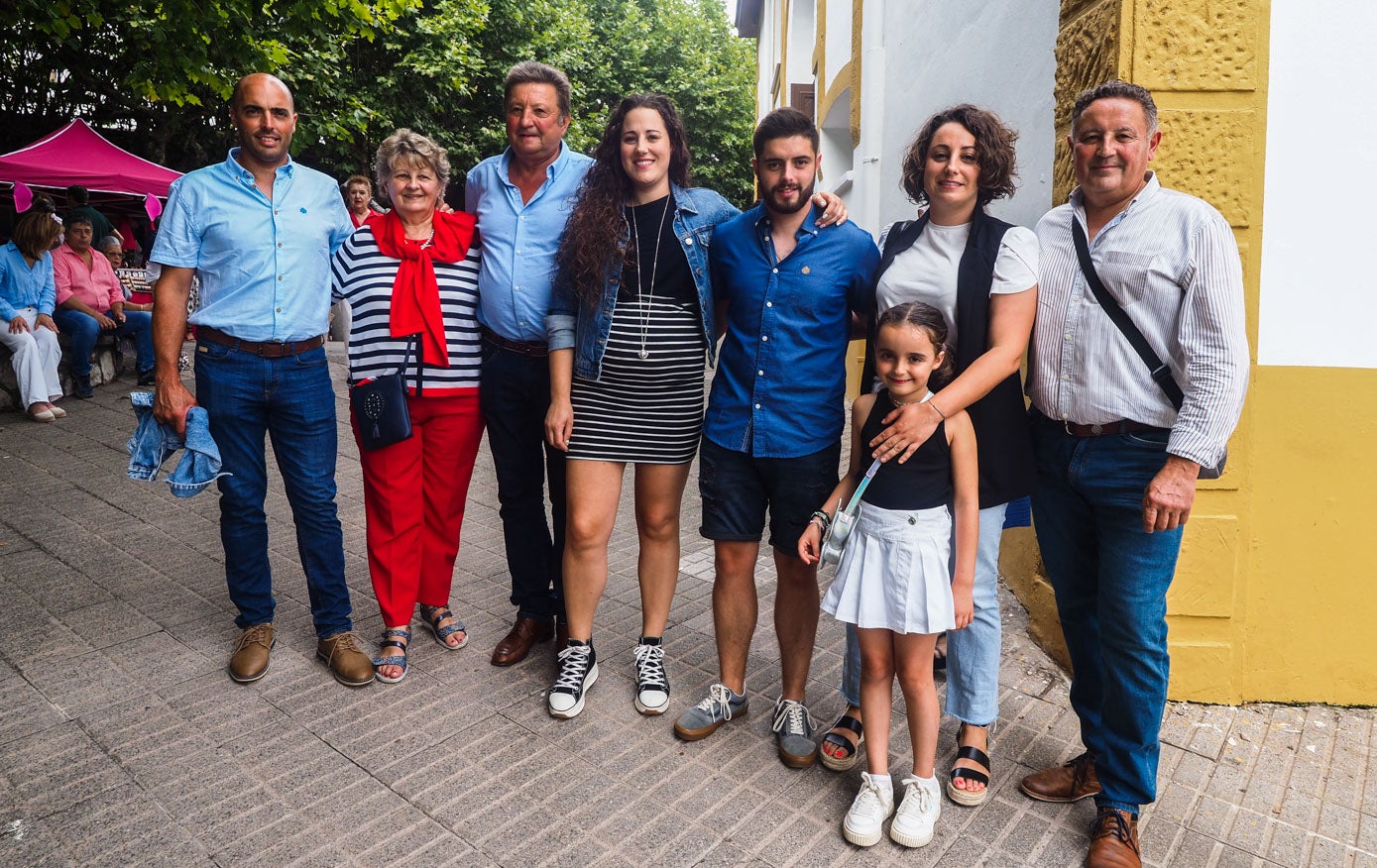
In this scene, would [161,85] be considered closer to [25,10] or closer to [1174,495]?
[25,10]

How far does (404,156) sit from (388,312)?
567 mm

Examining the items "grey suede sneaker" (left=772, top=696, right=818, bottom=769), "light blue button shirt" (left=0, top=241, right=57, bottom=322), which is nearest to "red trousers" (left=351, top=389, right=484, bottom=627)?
"grey suede sneaker" (left=772, top=696, right=818, bottom=769)

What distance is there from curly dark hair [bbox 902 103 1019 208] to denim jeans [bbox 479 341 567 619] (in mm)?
1574

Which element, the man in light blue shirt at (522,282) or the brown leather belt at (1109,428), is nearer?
the brown leather belt at (1109,428)

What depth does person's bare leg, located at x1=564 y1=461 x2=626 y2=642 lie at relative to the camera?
11.1 feet

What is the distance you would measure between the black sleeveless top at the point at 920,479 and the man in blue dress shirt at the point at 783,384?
14.9 inches

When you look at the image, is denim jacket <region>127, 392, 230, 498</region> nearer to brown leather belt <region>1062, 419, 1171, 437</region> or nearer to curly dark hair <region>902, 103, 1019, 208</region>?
curly dark hair <region>902, 103, 1019, 208</region>

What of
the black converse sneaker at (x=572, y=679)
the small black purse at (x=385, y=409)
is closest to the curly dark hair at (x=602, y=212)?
the small black purse at (x=385, y=409)

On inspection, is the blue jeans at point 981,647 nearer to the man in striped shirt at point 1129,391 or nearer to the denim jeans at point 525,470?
the man in striped shirt at point 1129,391

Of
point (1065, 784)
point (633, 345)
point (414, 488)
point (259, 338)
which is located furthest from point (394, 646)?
point (1065, 784)

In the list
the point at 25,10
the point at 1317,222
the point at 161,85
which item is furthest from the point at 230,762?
the point at 161,85

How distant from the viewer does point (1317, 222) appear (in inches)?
128

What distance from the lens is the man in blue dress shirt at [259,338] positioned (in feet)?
11.1

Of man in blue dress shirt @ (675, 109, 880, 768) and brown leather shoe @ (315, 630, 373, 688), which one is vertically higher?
man in blue dress shirt @ (675, 109, 880, 768)
